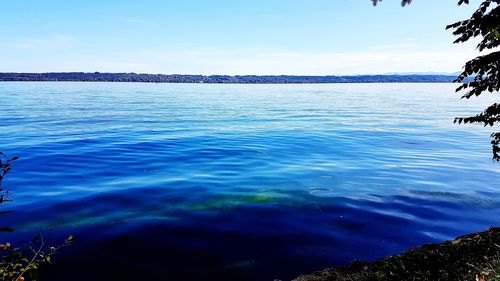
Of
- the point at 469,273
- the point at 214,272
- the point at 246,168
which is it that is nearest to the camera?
the point at 469,273

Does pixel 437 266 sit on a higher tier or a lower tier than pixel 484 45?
lower

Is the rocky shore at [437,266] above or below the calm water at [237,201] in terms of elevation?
above

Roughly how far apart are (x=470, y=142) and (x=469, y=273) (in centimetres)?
2975

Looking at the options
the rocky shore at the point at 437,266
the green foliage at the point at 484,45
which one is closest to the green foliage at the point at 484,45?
the green foliage at the point at 484,45

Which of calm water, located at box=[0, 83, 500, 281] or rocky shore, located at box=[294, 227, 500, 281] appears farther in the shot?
calm water, located at box=[0, 83, 500, 281]

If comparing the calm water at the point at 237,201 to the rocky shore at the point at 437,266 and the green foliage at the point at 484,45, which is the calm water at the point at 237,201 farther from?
the green foliage at the point at 484,45

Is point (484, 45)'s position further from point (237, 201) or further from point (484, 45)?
point (237, 201)

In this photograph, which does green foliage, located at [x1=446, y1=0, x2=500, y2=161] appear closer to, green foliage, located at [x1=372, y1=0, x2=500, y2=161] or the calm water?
green foliage, located at [x1=372, y1=0, x2=500, y2=161]

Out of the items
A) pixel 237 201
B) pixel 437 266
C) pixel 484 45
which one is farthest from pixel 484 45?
pixel 237 201

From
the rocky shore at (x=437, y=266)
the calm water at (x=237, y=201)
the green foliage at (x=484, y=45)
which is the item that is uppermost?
the green foliage at (x=484, y=45)

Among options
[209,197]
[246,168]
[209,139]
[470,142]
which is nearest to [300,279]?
[209,197]

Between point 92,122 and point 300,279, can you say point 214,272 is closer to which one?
point 300,279

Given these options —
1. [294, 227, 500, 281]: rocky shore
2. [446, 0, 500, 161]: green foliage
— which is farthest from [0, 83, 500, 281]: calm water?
[446, 0, 500, 161]: green foliage

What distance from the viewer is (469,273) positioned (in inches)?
241
